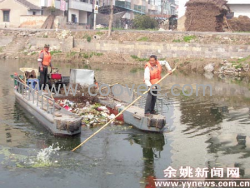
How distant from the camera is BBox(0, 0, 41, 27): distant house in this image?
47562mm

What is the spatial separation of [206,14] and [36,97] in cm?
2682

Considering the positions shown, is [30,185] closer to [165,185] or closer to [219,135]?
[165,185]

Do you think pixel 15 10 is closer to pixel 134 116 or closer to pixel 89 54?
pixel 89 54

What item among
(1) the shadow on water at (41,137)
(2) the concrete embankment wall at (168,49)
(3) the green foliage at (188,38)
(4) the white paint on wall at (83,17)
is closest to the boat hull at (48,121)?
(1) the shadow on water at (41,137)

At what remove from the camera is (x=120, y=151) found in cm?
888

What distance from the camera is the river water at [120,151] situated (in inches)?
285

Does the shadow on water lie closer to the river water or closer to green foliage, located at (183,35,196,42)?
the river water

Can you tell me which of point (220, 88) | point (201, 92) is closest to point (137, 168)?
point (201, 92)

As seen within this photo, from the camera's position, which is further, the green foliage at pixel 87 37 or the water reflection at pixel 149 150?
the green foliage at pixel 87 37

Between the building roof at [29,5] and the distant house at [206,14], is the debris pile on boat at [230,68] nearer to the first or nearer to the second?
the distant house at [206,14]

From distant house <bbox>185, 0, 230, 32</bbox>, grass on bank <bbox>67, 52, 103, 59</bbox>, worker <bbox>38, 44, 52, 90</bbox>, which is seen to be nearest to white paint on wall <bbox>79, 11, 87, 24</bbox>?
grass on bank <bbox>67, 52, 103, 59</bbox>

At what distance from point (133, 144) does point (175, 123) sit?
9.03 feet

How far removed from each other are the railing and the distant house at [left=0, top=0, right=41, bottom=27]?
35148 mm

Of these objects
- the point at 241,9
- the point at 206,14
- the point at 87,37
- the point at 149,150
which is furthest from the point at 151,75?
the point at 241,9
